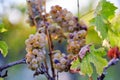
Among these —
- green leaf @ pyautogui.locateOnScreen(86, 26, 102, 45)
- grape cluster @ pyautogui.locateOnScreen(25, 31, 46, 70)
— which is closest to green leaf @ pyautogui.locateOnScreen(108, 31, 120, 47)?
green leaf @ pyautogui.locateOnScreen(86, 26, 102, 45)

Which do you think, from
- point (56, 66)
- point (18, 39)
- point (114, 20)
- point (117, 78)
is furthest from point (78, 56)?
point (18, 39)

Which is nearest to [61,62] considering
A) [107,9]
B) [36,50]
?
[36,50]

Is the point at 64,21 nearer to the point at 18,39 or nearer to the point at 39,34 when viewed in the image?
the point at 39,34

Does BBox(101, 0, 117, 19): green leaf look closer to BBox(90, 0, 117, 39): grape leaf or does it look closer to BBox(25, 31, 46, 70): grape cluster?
BBox(90, 0, 117, 39): grape leaf

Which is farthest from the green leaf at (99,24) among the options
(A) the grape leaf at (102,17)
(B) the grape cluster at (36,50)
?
(B) the grape cluster at (36,50)

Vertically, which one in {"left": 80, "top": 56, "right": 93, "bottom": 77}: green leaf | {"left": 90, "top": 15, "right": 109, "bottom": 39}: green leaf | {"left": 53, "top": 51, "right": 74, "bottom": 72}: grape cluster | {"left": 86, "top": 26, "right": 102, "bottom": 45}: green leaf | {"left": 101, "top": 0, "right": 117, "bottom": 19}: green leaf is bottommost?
{"left": 80, "top": 56, "right": 93, "bottom": 77}: green leaf

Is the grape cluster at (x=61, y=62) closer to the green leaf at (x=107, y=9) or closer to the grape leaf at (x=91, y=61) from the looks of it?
the grape leaf at (x=91, y=61)
